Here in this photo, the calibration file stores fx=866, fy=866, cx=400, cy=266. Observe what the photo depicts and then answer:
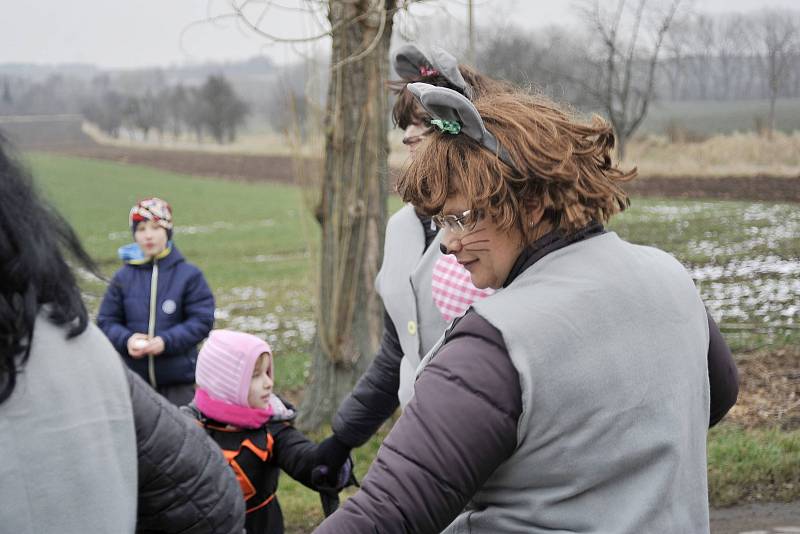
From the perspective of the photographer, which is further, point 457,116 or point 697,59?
point 697,59

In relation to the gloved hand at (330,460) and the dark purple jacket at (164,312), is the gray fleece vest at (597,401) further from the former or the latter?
the dark purple jacket at (164,312)

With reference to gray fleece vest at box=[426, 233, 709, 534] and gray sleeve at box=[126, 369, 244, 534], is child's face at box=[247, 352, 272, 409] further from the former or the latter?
gray fleece vest at box=[426, 233, 709, 534]

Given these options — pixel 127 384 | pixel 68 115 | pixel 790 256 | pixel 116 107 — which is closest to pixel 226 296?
pixel 790 256

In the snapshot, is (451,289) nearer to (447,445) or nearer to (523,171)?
(523,171)

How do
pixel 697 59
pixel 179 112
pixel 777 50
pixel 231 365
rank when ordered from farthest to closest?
pixel 179 112, pixel 697 59, pixel 777 50, pixel 231 365

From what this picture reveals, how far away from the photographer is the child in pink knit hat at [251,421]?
2.99 meters

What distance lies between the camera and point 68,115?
126312 mm

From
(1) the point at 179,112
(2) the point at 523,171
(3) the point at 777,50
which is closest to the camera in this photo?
(2) the point at 523,171

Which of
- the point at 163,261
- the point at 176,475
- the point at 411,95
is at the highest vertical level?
the point at 411,95

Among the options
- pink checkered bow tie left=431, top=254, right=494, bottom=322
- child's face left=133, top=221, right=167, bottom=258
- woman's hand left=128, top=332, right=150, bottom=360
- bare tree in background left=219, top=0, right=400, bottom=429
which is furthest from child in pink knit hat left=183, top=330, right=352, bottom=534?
bare tree in background left=219, top=0, right=400, bottom=429

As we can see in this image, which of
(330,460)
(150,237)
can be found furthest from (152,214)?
(330,460)

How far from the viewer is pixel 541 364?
1.42m

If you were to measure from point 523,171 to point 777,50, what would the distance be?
23447mm

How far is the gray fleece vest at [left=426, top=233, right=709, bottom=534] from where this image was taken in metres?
1.44
